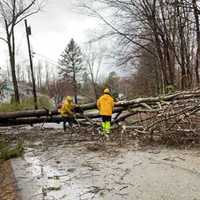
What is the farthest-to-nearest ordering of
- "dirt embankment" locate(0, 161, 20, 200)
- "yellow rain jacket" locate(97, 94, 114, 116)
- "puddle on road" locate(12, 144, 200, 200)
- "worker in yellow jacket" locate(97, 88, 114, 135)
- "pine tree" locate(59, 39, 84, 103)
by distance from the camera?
"pine tree" locate(59, 39, 84, 103) < "yellow rain jacket" locate(97, 94, 114, 116) < "worker in yellow jacket" locate(97, 88, 114, 135) < "dirt embankment" locate(0, 161, 20, 200) < "puddle on road" locate(12, 144, 200, 200)

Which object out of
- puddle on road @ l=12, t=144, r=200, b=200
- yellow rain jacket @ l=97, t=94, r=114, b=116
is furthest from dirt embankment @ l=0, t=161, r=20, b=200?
yellow rain jacket @ l=97, t=94, r=114, b=116

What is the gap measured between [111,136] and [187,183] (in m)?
6.94

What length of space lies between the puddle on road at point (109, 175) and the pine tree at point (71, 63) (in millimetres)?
70535

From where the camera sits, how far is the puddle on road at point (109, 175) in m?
7.29

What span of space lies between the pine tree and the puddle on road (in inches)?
2777

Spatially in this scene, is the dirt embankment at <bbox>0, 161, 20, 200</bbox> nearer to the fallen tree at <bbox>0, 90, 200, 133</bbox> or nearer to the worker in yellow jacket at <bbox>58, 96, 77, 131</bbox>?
the fallen tree at <bbox>0, 90, 200, 133</bbox>

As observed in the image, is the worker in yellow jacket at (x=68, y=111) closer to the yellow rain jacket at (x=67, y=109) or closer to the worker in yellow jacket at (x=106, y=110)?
the yellow rain jacket at (x=67, y=109)

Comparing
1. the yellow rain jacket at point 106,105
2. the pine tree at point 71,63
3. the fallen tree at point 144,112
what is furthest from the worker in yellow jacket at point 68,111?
the pine tree at point 71,63

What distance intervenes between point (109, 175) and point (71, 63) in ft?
266

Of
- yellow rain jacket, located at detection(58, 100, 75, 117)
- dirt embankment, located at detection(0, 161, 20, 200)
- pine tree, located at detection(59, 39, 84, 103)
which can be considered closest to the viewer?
dirt embankment, located at detection(0, 161, 20, 200)

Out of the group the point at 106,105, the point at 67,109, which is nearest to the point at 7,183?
the point at 106,105

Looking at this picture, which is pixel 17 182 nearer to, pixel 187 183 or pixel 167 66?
pixel 187 183

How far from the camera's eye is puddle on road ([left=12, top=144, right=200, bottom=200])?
23.9 ft

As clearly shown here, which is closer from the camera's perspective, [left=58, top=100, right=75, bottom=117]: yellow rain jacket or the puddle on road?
the puddle on road
